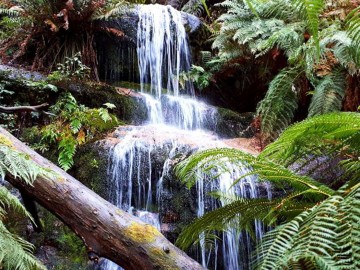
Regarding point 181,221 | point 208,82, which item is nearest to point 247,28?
point 208,82

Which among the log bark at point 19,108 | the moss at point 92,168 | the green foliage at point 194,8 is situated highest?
the green foliage at point 194,8

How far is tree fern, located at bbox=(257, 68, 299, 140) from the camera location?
3.94 m

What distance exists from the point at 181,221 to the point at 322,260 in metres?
2.80

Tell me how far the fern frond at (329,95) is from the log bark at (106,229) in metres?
2.66

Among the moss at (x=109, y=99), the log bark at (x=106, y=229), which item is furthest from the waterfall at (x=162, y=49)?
the log bark at (x=106, y=229)

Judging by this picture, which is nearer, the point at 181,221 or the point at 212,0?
the point at 181,221

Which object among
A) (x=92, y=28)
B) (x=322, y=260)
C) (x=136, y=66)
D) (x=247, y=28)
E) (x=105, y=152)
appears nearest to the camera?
(x=322, y=260)

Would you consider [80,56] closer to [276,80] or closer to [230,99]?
[230,99]

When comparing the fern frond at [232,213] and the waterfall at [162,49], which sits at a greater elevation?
the waterfall at [162,49]

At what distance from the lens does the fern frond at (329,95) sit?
3.55 meters

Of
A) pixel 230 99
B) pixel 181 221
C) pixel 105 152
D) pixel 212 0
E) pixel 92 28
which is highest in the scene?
pixel 212 0

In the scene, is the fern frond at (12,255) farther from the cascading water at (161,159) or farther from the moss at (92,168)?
the moss at (92,168)

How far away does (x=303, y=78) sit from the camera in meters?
4.37

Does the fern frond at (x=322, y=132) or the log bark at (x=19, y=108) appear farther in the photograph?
the log bark at (x=19, y=108)
